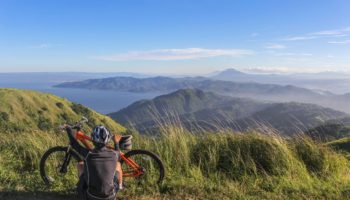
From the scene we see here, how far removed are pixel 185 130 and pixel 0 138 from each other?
4.72 metres

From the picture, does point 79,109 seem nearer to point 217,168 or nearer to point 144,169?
point 217,168

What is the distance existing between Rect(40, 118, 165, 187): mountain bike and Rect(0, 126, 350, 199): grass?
17 cm

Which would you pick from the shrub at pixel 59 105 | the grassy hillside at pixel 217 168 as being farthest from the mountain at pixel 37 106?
the grassy hillside at pixel 217 168

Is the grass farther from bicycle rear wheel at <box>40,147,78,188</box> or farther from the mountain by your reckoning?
the mountain

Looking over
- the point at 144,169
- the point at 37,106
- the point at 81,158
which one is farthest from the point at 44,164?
the point at 37,106

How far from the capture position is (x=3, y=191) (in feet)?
17.4

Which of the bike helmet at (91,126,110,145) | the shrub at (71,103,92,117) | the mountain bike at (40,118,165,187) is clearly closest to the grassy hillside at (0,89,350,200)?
the mountain bike at (40,118,165,187)

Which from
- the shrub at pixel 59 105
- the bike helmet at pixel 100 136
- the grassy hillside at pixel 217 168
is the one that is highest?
the bike helmet at pixel 100 136

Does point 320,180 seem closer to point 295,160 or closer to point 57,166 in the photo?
point 295,160

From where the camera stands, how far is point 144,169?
18.5 ft

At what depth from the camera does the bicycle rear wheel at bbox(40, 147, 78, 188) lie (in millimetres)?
5750

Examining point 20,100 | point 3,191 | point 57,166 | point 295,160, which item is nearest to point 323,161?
point 295,160

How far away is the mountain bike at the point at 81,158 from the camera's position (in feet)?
18.1

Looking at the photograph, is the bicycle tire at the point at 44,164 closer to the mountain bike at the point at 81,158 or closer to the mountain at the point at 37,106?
the mountain bike at the point at 81,158
